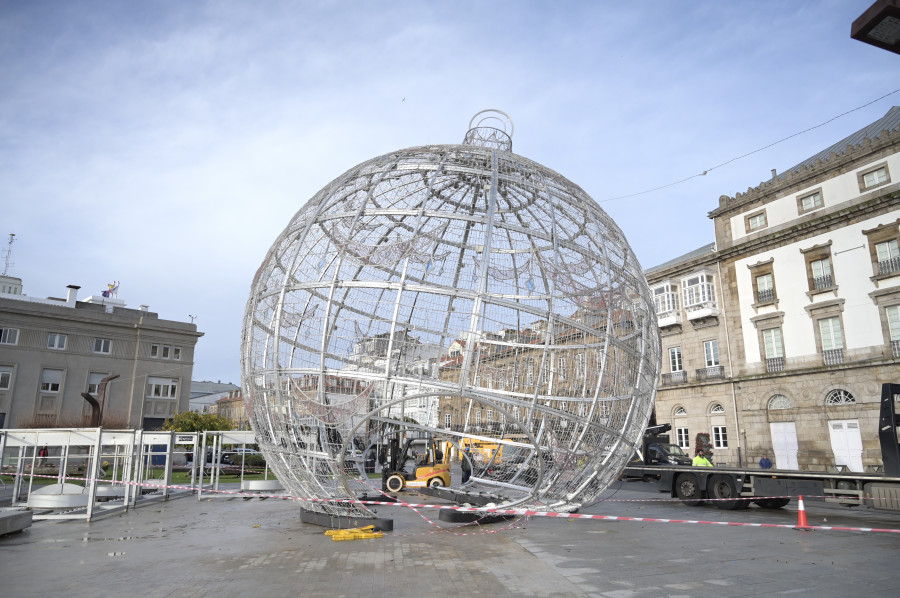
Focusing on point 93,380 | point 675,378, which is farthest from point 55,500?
point 93,380

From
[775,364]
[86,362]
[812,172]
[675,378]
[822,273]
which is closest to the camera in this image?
[822,273]

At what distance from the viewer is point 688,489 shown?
1834 centimetres

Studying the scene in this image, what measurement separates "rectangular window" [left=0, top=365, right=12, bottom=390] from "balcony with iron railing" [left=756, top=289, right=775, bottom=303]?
167 feet

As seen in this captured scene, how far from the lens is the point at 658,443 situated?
24.5 metres

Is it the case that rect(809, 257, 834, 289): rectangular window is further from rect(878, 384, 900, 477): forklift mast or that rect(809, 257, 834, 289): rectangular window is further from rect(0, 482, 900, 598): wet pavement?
rect(0, 482, 900, 598): wet pavement

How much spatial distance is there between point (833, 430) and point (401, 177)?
89.0 ft

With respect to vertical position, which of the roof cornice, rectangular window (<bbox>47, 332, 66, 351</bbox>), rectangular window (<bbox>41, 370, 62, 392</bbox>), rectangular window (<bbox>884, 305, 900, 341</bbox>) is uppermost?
the roof cornice

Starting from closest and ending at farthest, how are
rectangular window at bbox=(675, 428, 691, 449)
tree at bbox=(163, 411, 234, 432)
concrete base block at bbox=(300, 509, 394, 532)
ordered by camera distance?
concrete base block at bbox=(300, 509, 394, 532), rectangular window at bbox=(675, 428, 691, 449), tree at bbox=(163, 411, 234, 432)

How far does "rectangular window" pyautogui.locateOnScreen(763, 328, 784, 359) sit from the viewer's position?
3103 centimetres

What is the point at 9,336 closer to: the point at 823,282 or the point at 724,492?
the point at 724,492

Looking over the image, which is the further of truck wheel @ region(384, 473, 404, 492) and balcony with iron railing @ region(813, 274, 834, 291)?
balcony with iron railing @ region(813, 274, 834, 291)

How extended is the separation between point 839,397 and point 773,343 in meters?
4.30

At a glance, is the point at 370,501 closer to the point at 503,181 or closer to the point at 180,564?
the point at 180,564

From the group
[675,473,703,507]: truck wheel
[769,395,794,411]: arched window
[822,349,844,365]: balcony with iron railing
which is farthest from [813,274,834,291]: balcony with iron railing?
[675,473,703,507]: truck wheel
